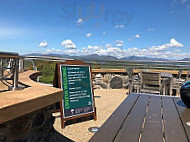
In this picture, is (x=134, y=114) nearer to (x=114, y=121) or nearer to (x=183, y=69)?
(x=114, y=121)

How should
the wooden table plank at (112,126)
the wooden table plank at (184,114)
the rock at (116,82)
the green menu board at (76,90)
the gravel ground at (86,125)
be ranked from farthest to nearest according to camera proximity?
the rock at (116,82)
the green menu board at (76,90)
the gravel ground at (86,125)
the wooden table plank at (184,114)
the wooden table plank at (112,126)

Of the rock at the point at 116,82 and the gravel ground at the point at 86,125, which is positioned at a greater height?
the rock at the point at 116,82

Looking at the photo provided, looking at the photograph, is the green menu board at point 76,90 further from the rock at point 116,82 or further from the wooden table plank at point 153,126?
the rock at point 116,82

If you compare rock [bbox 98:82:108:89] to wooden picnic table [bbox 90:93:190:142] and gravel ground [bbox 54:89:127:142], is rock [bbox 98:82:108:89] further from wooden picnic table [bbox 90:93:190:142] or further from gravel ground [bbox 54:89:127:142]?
wooden picnic table [bbox 90:93:190:142]

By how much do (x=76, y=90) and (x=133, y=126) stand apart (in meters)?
1.79

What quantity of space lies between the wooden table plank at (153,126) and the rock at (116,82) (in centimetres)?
420

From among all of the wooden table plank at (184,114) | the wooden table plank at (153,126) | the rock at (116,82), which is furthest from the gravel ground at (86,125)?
the rock at (116,82)

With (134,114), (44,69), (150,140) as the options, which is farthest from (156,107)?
(44,69)

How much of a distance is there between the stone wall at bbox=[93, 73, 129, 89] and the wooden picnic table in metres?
4.17

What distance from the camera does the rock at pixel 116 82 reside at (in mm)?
5820

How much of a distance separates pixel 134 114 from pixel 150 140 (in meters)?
0.40

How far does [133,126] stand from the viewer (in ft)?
3.69

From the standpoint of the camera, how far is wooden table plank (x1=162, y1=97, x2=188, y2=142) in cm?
98

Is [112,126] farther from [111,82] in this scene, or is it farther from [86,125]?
[111,82]
